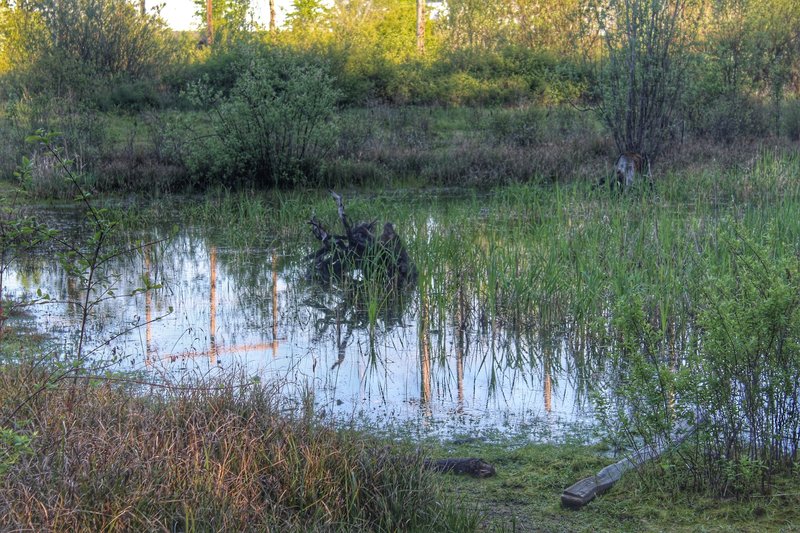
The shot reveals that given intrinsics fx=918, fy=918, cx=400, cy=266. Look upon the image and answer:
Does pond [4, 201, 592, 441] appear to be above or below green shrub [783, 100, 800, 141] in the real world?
below

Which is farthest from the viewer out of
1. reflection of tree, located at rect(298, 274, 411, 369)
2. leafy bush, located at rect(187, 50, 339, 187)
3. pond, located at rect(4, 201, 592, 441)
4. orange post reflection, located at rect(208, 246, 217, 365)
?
leafy bush, located at rect(187, 50, 339, 187)

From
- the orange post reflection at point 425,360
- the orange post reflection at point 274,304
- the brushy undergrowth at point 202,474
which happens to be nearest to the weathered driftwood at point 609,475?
the brushy undergrowth at point 202,474

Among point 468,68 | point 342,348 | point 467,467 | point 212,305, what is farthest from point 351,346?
point 468,68

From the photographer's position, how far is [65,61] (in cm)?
2098

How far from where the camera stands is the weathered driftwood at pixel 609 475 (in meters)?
3.95

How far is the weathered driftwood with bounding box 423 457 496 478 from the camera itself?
4308 mm

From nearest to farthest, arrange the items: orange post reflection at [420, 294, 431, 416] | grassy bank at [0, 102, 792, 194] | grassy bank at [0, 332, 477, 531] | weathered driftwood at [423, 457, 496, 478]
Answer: grassy bank at [0, 332, 477, 531]
weathered driftwood at [423, 457, 496, 478]
orange post reflection at [420, 294, 431, 416]
grassy bank at [0, 102, 792, 194]

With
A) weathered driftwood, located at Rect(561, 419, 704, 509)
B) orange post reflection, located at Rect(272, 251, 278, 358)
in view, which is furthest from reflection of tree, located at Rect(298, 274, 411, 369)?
weathered driftwood, located at Rect(561, 419, 704, 509)

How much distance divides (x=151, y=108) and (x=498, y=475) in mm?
18426

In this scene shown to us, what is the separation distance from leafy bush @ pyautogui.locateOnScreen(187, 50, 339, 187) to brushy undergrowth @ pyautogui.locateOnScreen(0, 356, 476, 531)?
11.0 meters

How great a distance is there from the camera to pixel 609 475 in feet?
13.4

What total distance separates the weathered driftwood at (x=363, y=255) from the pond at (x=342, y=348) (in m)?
0.21

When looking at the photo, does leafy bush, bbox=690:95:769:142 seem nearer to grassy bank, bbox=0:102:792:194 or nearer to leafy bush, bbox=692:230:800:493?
grassy bank, bbox=0:102:792:194

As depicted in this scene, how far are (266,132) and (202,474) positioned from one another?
11.8m
